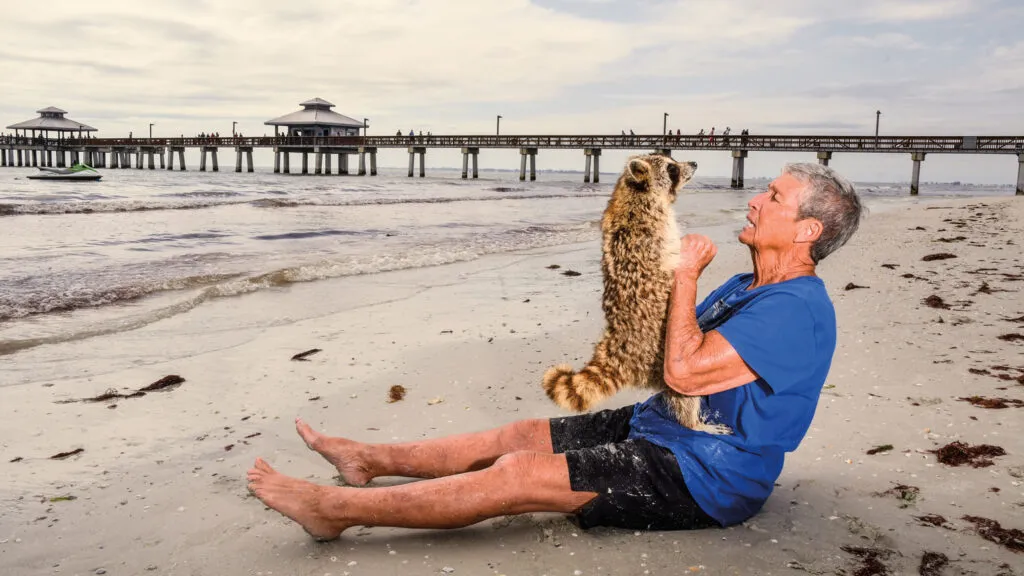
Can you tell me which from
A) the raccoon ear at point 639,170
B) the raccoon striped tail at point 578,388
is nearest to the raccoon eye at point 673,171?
the raccoon ear at point 639,170

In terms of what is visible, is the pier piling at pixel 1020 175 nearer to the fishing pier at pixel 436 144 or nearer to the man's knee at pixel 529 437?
the fishing pier at pixel 436 144

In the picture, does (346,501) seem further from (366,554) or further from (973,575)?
(973,575)

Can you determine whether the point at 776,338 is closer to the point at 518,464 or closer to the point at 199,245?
the point at 518,464

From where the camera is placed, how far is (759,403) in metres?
2.54

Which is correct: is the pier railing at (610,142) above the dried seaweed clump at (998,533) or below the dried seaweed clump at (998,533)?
above

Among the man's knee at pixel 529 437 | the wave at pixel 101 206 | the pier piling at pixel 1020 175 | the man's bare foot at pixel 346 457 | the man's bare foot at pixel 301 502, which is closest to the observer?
the man's bare foot at pixel 301 502

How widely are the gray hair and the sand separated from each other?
3.93 feet

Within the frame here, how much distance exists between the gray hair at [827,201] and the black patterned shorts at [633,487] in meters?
0.98

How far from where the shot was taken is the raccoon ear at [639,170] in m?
2.50

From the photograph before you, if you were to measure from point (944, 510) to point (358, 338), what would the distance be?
15.8 ft

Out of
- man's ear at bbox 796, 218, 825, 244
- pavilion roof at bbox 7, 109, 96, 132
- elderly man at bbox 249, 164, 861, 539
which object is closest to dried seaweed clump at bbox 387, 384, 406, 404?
elderly man at bbox 249, 164, 861, 539

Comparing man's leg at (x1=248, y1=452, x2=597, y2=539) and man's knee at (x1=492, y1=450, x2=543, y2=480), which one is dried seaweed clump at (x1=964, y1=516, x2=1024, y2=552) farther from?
man's knee at (x1=492, y1=450, x2=543, y2=480)

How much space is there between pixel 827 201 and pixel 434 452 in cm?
190

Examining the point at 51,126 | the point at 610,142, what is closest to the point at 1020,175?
the point at 610,142
